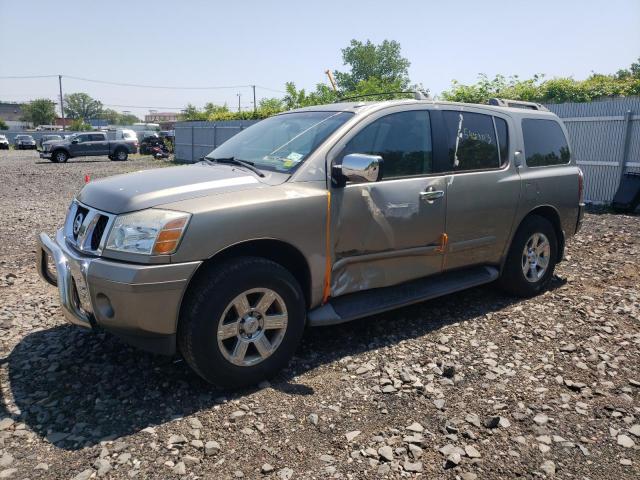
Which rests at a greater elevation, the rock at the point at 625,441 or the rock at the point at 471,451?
the rock at the point at 625,441

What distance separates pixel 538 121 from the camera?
521 cm

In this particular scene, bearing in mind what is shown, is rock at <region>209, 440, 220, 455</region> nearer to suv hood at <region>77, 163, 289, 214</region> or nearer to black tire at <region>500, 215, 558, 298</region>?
suv hood at <region>77, 163, 289, 214</region>

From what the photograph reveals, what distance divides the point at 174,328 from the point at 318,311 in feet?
3.39

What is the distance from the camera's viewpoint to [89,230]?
3.20 meters

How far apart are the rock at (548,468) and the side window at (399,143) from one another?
2126 millimetres

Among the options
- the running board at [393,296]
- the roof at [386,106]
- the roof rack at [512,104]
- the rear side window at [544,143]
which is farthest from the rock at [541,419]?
the roof rack at [512,104]

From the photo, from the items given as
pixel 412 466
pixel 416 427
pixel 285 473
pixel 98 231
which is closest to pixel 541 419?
pixel 416 427

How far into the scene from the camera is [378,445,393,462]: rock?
8.79ft

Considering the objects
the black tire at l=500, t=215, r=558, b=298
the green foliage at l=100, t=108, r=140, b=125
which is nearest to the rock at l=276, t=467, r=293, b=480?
the black tire at l=500, t=215, r=558, b=298

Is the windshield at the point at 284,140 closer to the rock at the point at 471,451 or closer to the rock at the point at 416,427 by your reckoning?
the rock at the point at 416,427

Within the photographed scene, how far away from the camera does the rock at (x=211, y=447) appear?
8.91 feet

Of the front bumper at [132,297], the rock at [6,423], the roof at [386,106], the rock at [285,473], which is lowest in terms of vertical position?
the rock at [285,473]

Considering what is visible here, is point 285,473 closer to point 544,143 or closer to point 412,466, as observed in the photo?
point 412,466

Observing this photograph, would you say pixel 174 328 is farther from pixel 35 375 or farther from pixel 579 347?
pixel 579 347
